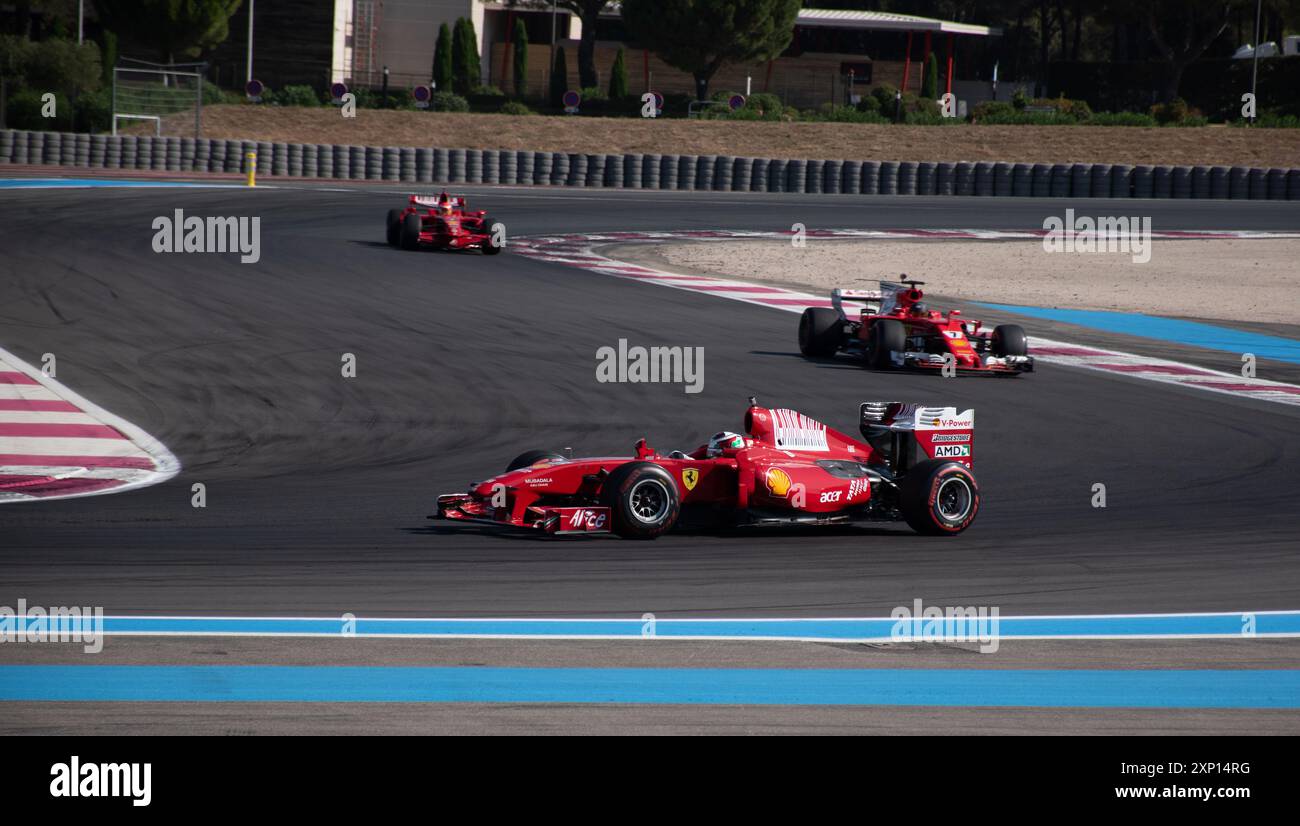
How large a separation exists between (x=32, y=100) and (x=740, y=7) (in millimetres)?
28252

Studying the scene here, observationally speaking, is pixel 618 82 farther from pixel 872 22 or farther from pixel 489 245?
pixel 489 245

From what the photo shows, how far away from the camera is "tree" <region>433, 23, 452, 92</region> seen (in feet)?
196

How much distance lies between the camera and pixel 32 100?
4234 cm

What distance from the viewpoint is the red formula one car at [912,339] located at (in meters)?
16.0

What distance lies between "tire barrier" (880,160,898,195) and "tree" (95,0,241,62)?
26509 millimetres

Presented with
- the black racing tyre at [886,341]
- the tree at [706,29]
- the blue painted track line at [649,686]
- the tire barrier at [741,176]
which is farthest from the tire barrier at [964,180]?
the blue painted track line at [649,686]

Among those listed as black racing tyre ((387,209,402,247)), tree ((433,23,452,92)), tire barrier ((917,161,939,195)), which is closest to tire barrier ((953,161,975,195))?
tire barrier ((917,161,939,195))

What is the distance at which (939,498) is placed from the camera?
8953mm

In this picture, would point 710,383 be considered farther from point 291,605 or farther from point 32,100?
point 32,100

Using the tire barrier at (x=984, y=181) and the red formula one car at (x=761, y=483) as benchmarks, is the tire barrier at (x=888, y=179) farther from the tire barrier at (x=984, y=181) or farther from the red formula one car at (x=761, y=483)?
the red formula one car at (x=761, y=483)

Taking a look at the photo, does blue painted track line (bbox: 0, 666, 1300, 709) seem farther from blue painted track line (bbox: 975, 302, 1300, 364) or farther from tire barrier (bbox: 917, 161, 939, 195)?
tire barrier (bbox: 917, 161, 939, 195)

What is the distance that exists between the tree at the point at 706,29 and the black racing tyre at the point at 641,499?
54.2 meters

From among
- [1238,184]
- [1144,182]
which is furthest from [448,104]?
[1238,184]

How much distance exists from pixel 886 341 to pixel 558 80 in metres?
48.5
